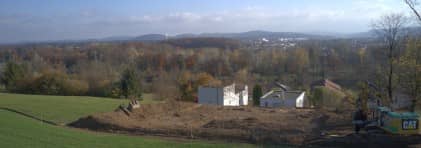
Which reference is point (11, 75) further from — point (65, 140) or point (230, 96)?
point (65, 140)

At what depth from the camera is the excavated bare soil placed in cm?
1798

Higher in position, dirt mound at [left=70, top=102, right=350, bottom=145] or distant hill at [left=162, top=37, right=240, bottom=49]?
distant hill at [left=162, top=37, right=240, bottom=49]

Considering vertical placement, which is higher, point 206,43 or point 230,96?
point 206,43

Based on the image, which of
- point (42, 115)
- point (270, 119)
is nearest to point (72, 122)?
point (42, 115)

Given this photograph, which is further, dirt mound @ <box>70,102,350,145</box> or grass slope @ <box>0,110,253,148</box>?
dirt mound @ <box>70,102,350,145</box>

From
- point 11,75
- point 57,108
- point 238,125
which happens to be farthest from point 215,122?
point 11,75

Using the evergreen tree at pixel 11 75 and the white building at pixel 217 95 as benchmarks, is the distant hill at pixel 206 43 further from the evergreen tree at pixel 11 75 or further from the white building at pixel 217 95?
the white building at pixel 217 95

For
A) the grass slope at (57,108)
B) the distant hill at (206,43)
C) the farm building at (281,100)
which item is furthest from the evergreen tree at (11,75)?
the distant hill at (206,43)

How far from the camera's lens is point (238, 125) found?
21.3m

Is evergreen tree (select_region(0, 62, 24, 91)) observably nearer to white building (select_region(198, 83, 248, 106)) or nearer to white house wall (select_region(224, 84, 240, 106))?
white building (select_region(198, 83, 248, 106))

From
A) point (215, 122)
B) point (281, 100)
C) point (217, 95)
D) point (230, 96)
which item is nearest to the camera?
point (215, 122)

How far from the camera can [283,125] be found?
69.8 ft

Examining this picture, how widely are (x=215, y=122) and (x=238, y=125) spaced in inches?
62.3

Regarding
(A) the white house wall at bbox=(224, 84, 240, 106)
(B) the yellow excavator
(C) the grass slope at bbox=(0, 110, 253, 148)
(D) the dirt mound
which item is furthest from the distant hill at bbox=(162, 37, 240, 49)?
(C) the grass slope at bbox=(0, 110, 253, 148)
